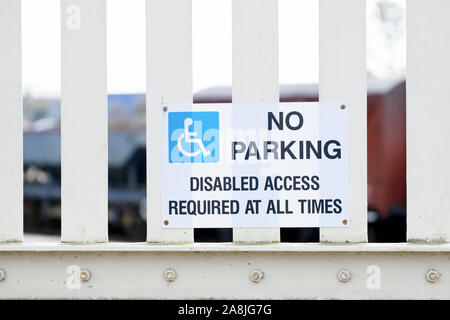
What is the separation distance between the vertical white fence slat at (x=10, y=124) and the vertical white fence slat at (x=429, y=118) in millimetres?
1200

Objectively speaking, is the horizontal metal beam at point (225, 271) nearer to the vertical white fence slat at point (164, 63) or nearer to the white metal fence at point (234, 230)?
the white metal fence at point (234, 230)

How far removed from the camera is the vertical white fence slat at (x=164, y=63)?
5.52ft

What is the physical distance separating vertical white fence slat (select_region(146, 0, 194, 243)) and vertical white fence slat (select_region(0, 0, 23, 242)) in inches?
16.2

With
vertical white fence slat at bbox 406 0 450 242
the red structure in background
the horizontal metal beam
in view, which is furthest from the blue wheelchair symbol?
the red structure in background

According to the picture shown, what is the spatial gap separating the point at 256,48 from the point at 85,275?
2.87ft

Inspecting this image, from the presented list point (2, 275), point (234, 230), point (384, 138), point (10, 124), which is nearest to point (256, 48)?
point (234, 230)

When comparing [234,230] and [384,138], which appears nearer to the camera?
[234,230]

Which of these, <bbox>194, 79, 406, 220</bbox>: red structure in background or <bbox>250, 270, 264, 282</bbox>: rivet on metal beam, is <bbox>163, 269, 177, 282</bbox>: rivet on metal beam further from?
<bbox>194, 79, 406, 220</bbox>: red structure in background

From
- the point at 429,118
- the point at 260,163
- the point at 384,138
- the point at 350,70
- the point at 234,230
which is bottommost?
the point at 234,230

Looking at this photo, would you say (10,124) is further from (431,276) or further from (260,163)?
(431,276)

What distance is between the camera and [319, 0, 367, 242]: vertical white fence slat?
165 centimetres

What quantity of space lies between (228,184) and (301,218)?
0.24 meters

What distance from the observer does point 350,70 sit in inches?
65.1
